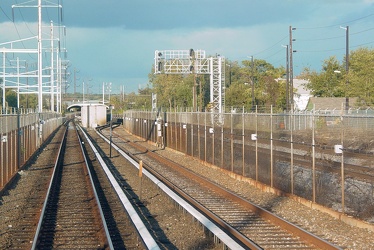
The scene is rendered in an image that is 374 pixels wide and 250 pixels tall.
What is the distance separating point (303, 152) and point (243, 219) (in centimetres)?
680

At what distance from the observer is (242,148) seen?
23859 mm

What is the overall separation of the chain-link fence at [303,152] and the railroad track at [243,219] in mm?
1696

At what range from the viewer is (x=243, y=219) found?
15469 millimetres

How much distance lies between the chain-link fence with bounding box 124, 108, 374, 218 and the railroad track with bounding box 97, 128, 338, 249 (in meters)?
1.70

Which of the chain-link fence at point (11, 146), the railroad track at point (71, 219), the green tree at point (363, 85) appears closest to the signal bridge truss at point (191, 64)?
the green tree at point (363, 85)

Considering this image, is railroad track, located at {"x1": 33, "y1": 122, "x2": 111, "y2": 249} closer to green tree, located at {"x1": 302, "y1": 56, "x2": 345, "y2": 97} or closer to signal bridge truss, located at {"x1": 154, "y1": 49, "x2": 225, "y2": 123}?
signal bridge truss, located at {"x1": 154, "y1": 49, "x2": 225, "y2": 123}

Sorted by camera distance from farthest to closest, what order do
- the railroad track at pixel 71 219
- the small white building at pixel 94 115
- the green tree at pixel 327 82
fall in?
the small white building at pixel 94 115
the green tree at pixel 327 82
the railroad track at pixel 71 219

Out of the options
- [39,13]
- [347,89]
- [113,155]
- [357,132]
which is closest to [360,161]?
[357,132]

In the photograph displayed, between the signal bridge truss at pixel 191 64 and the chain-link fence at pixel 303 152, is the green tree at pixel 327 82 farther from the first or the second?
the chain-link fence at pixel 303 152

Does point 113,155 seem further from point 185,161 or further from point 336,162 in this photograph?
point 336,162

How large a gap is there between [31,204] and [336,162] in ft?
29.5

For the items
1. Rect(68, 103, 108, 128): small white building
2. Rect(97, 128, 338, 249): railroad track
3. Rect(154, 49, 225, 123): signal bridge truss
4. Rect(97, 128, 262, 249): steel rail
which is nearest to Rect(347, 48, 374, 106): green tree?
Rect(154, 49, 225, 123): signal bridge truss

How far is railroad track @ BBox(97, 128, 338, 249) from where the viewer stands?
12.4 metres

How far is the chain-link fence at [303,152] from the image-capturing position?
1498 centimetres
